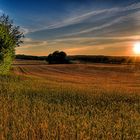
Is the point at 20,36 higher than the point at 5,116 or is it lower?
higher

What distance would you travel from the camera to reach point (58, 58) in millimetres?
118625

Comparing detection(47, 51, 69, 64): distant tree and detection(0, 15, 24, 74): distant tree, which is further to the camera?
detection(47, 51, 69, 64): distant tree

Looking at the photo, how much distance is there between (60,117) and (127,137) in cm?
223

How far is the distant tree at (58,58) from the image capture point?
11843cm

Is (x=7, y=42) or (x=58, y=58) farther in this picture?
(x=58, y=58)

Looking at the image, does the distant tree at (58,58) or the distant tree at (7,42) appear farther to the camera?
the distant tree at (58,58)

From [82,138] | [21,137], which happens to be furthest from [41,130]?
[82,138]

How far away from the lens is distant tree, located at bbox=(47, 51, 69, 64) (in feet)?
389

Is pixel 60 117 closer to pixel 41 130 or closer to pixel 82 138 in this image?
pixel 41 130

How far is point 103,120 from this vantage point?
8000mm

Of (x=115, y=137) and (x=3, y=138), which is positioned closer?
(x=3, y=138)

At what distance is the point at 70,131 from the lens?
22.1 feet

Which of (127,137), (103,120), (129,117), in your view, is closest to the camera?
(127,137)

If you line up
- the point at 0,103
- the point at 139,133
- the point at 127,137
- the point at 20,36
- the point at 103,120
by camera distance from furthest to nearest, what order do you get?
the point at 20,36 < the point at 0,103 < the point at 103,120 < the point at 139,133 < the point at 127,137
